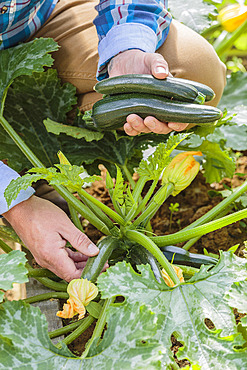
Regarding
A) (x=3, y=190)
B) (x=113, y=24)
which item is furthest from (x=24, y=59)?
(x=3, y=190)

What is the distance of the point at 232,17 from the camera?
2.30m

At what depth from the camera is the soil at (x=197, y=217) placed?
1710 mm

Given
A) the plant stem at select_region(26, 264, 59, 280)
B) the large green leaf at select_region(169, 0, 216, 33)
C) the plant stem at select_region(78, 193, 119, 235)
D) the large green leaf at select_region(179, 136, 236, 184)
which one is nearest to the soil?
the large green leaf at select_region(179, 136, 236, 184)

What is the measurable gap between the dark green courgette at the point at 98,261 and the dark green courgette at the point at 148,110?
392 millimetres

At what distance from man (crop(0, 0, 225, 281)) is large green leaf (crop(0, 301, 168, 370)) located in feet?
1.01

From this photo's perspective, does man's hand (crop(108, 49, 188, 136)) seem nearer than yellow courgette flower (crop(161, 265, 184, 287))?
No

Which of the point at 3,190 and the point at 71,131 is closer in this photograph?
the point at 3,190

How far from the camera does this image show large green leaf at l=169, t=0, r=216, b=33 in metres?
2.16

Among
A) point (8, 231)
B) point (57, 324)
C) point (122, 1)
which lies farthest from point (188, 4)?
point (57, 324)

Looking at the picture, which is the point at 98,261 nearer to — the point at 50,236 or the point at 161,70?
the point at 50,236

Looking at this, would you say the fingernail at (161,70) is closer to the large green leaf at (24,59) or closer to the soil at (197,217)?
the large green leaf at (24,59)

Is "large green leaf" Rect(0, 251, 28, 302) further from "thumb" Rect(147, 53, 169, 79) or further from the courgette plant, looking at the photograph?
"thumb" Rect(147, 53, 169, 79)

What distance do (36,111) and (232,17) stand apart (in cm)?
116

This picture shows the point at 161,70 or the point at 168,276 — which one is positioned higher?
the point at 161,70
